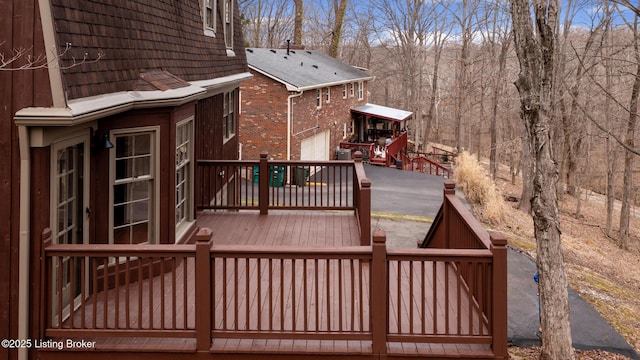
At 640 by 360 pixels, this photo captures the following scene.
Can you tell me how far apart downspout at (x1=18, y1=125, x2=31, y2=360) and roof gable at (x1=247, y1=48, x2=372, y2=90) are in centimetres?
1776

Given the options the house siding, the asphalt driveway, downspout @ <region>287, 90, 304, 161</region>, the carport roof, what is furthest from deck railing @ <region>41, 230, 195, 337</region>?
the carport roof

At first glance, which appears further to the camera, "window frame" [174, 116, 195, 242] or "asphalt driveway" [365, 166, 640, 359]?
"window frame" [174, 116, 195, 242]

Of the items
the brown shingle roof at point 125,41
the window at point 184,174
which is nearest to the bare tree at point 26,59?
the brown shingle roof at point 125,41

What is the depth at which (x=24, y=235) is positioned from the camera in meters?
4.41

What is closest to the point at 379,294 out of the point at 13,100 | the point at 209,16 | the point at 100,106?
the point at 100,106

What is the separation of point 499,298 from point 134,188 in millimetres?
4119

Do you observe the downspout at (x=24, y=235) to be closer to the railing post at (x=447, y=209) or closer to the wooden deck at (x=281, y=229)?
the wooden deck at (x=281, y=229)

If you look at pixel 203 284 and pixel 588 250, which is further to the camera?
pixel 588 250

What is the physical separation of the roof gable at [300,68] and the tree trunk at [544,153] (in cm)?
1606

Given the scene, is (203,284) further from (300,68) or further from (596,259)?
(300,68)

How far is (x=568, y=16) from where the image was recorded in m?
22.5

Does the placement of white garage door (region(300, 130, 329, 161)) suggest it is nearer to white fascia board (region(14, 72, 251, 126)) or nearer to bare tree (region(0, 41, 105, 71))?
white fascia board (region(14, 72, 251, 126))

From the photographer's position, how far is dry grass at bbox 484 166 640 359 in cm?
916

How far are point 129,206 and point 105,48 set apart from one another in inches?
69.5
